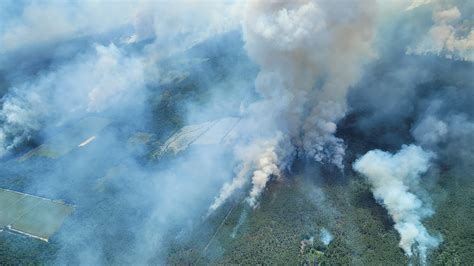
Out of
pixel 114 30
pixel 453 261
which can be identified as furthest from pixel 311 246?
pixel 114 30

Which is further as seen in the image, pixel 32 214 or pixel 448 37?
pixel 448 37

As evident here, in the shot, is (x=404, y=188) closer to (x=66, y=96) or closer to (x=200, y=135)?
(x=200, y=135)

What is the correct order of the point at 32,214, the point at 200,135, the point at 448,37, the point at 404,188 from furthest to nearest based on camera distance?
1. the point at 448,37
2. the point at 200,135
3. the point at 32,214
4. the point at 404,188

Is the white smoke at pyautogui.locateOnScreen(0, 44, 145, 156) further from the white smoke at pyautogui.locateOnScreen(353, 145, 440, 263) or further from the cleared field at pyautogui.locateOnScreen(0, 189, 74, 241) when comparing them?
the white smoke at pyautogui.locateOnScreen(353, 145, 440, 263)

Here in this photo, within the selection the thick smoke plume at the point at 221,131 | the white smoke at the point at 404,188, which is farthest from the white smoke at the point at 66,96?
the white smoke at the point at 404,188

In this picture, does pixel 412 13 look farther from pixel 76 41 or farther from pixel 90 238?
pixel 90 238

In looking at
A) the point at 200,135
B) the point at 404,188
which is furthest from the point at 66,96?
the point at 404,188

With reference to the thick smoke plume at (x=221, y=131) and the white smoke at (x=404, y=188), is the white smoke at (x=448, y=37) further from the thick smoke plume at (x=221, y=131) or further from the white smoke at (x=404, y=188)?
the white smoke at (x=404, y=188)
